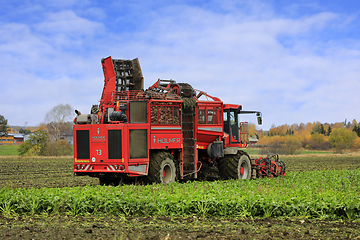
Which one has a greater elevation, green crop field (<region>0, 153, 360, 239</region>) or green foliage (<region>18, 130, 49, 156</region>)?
green foliage (<region>18, 130, 49, 156</region>)

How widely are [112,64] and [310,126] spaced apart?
16498cm

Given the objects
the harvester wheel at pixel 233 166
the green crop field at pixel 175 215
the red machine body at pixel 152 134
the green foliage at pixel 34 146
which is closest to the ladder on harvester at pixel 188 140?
the red machine body at pixel 152 134

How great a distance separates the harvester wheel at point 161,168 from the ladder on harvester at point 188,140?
0.98 meters

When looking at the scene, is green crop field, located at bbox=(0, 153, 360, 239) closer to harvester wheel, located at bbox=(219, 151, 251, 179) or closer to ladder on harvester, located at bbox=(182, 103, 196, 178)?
ladder on harvester, located at bbox=(182, 103, 196, 178)

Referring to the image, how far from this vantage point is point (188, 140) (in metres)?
16.1

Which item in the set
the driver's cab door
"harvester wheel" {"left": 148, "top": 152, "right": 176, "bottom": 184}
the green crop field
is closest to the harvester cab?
the driver's cab door

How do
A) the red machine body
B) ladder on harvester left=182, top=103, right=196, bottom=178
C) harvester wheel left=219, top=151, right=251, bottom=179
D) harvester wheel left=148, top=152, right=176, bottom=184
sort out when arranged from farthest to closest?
harvester wheel left=219, top=151, right=251, bottom=179, ladder on harvester left=182, top=103, right=196, bottom=178, harvester wheel left=148, top=152, right=176, bottom=184, the red machine body

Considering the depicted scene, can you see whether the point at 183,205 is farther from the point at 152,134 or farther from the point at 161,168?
the point at 152,134

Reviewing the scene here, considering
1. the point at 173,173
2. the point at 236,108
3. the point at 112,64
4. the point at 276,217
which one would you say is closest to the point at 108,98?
the point at 112,64

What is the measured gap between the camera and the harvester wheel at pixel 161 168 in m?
14.3

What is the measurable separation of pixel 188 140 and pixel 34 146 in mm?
40992

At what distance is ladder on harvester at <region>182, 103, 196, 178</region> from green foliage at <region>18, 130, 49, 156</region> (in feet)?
132

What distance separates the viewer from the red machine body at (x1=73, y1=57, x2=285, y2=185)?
45.5ft

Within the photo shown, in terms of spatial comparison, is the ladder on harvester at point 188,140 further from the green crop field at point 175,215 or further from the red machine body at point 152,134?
the green crop field at point 175,215
